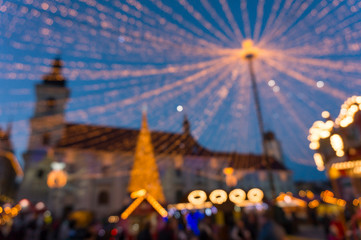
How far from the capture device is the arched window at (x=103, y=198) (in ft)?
91.8

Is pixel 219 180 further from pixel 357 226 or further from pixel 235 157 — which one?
pixel 357 226

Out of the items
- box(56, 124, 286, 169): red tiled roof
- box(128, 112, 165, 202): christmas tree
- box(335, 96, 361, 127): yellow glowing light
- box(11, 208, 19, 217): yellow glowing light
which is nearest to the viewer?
box(335, 96, 361, 127): yellow glowing light

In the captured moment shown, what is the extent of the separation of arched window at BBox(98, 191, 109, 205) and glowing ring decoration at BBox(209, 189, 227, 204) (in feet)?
69.2

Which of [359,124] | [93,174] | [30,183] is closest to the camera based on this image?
[359,124]

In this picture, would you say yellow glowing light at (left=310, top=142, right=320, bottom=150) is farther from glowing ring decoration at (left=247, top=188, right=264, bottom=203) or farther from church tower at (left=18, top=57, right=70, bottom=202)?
church tower at (left=18, top=57, right=70, bottom=202)

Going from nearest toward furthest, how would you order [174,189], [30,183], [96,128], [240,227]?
1. [240,227]
2. [30,183]
3. [174,189]
4. [96,128]

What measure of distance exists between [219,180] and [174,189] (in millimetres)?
7029

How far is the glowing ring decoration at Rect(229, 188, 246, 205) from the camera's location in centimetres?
1023

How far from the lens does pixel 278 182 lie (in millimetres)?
38688

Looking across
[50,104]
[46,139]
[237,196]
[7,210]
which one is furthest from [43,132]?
[237,196]

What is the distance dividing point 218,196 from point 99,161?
73.4ft

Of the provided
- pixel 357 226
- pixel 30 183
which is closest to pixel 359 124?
pixel 357 226

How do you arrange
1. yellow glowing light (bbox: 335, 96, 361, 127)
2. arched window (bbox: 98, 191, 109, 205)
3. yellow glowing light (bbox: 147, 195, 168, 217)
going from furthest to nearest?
1. arched window (bbox: 98, 191, 109, 205)
2. yellow glowing light (bbox: 147, 195, 168, 217)
3. yellow glowing light (bbox: 335, 96, 361, 127)

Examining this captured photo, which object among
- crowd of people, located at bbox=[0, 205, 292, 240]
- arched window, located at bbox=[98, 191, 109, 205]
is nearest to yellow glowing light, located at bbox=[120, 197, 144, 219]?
crowd of people, located at bbox=[0, 205, 292, 240]
